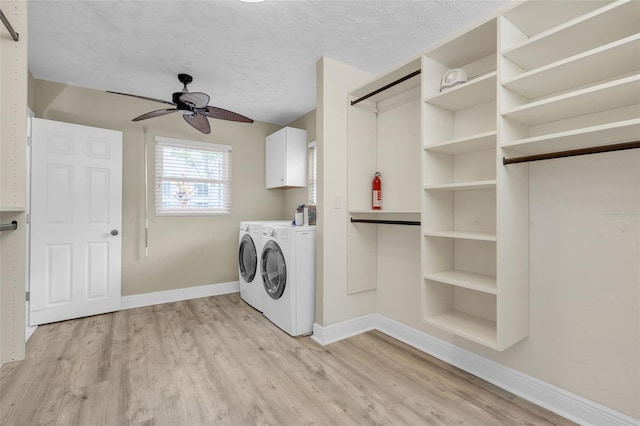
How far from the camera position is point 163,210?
3777mm

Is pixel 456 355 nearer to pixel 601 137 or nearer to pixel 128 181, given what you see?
pixel 601 137

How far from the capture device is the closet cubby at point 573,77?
1.28m

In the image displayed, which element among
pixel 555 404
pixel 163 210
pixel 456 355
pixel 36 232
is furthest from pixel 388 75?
pixel 36 232

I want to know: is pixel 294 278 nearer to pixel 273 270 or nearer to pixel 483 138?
pixel 273 270

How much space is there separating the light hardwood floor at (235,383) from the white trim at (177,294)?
0.67m

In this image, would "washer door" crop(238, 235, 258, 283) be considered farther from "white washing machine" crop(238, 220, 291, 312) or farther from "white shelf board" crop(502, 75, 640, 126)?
"white shelf board" crop(502, 75, 640, 126)

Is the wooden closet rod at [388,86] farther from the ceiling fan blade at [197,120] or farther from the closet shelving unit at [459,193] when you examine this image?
the ceiling fan blade at [197,120]

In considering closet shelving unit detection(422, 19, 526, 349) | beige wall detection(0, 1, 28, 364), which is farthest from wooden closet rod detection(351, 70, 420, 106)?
beige wall detection(0, 1, 28, 364)

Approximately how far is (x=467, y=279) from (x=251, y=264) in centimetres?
244

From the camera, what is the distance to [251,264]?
3531mm

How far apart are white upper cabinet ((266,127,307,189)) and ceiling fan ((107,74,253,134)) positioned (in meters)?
1.20

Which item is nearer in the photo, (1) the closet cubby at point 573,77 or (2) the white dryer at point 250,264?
(1) the closet cubby at point 573,77

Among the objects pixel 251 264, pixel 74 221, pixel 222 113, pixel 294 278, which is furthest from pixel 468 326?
pixel 74 221

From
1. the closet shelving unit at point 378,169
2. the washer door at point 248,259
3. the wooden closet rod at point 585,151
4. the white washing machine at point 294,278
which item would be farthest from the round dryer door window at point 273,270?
the wooden closet rod at point 585,151
